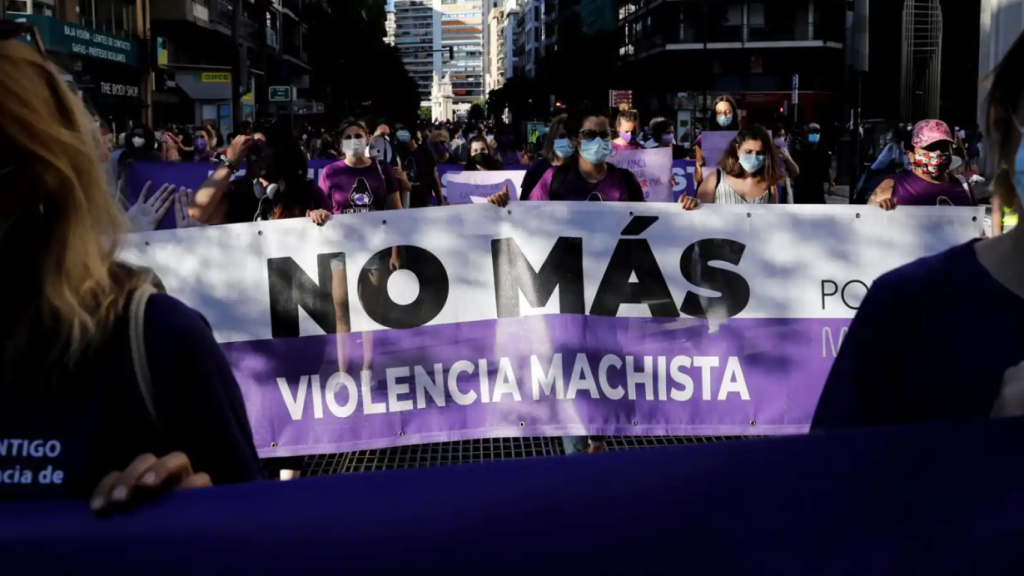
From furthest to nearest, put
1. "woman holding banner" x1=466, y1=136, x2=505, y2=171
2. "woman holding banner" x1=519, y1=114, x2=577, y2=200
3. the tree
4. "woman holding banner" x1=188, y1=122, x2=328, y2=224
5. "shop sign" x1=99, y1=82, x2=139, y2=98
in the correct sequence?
the tree, "shop sign" x1=99, y1=82, x2=139, y2=98, "woman holding banner" x1=466, y1=136, x2=505, y2=171, "woman holding banner" x1=519, y1=114, x2=577, y2=200, "woman holding banner" x1=188, y1=122, x2=328, y2=224

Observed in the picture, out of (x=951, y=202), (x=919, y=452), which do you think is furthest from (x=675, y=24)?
(x=919, y=452)

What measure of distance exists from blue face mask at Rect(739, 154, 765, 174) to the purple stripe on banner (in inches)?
82.1

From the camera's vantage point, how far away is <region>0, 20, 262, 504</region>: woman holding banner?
1845mm

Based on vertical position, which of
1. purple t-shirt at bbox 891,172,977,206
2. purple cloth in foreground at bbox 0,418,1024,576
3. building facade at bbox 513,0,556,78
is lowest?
purple cloth in foreground at bbox 0,418,1024,576

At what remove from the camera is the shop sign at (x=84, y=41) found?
3306cm

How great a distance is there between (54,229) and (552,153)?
28.1ft

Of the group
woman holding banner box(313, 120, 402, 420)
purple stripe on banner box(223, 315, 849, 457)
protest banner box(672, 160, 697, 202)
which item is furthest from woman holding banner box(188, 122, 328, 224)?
protest banner box(672, 160, 697, 202)

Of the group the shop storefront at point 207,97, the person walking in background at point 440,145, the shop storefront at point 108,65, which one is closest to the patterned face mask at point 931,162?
the person walking in background at point 440,145

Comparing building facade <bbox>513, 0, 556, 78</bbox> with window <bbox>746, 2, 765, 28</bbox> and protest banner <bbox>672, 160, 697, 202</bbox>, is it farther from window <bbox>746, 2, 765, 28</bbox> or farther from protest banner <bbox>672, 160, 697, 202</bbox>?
protest banner <bbox>672, 160, 697, 202</bbox>

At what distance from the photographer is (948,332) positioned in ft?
6.68

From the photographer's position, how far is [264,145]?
24.1 feet

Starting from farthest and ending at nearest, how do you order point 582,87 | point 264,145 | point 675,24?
1. point 582,87
2. point 675,24
3. point 264,145

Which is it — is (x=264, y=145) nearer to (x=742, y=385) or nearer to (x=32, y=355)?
(x=742, y=385)

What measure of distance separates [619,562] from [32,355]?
3.01 ft
